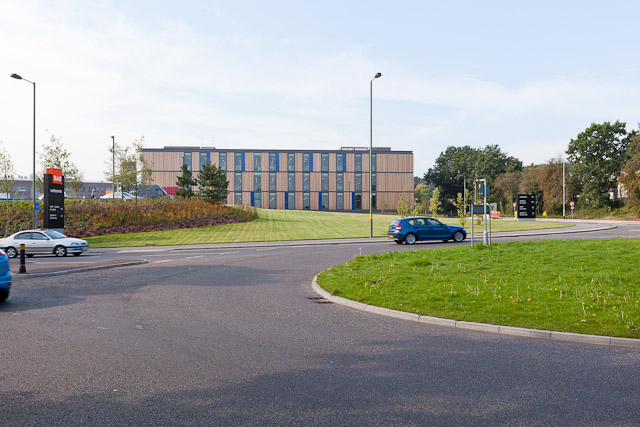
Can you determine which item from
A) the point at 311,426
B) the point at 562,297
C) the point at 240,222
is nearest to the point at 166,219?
the point at 240,222

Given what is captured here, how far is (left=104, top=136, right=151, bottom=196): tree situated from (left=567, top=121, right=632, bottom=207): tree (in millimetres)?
58065

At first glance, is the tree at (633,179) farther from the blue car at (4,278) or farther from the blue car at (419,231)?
the blue car at (4,278)

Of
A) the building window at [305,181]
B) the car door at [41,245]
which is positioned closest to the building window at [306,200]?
the building window at [305,181]

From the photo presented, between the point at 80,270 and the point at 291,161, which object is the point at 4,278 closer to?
the point at 80,270

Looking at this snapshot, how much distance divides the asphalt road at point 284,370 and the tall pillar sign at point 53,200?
19068mm

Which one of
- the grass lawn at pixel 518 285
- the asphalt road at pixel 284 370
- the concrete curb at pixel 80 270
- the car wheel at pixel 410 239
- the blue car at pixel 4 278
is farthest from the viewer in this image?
the car wheel at pixel 410 239

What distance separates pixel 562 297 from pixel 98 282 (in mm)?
11570

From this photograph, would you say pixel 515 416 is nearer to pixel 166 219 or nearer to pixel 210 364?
pixel 210 364

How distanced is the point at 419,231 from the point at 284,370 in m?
20.5

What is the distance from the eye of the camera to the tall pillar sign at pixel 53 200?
26078mm

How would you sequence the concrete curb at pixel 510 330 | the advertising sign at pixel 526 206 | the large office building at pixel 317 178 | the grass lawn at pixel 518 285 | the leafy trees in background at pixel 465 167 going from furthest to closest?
the leafy trees in background at pixel 465 167, the large office building at pixel 317 178, the advertising sign at pixel 526 206, the grass lawn at pixel 518 285, the concrete curb at pixel 510 330

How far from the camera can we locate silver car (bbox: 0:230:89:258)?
22.2 meters

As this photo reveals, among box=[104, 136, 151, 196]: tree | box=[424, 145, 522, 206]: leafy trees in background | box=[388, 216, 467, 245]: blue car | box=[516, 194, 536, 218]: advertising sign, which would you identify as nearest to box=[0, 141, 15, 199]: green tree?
box=[104, 136, 151, 196]: tree

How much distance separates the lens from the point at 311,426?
3.94 metres
